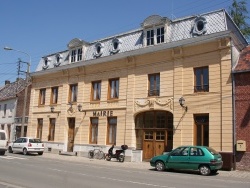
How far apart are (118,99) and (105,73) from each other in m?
2.89

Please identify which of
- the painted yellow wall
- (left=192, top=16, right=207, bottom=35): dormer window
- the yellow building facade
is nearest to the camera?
the painted yellow wall

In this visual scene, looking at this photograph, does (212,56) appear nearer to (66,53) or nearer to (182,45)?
(182,45)

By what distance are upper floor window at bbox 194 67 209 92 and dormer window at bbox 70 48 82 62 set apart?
12885 mm

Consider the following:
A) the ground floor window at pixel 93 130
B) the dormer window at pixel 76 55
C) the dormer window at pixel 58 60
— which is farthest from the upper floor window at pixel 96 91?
the dormer window at pixel 58 60

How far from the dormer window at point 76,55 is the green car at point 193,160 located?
15.7m

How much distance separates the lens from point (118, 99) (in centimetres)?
2592

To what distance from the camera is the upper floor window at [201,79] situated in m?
21.2

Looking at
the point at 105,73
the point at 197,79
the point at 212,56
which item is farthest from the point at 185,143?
the point at 105,73

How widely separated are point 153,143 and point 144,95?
368 centimetres

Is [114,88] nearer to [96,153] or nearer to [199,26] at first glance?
[96,153]

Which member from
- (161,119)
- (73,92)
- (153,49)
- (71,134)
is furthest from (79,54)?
(161,119)

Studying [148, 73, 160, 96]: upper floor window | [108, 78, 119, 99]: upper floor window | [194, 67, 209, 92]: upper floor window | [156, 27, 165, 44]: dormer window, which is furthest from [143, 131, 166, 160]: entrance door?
[156, 27, 165, 44]: dormer window

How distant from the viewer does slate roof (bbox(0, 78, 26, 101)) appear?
40713mm

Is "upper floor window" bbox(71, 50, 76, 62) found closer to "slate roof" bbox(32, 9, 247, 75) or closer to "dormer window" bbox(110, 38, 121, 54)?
"slate roof" bbox(32, 9, 247, 75)
